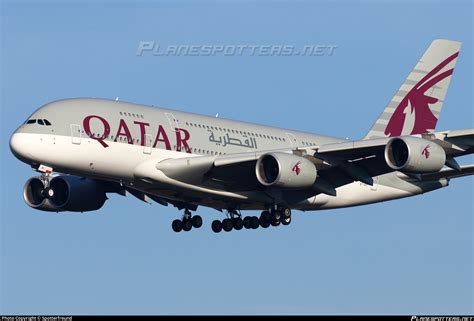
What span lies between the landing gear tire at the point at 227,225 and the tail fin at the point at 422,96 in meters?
9.70

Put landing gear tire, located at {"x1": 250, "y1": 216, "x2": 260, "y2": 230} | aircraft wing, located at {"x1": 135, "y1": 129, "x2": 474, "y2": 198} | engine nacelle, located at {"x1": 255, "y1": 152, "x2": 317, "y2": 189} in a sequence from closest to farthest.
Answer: aircraft wing, located at {"x1": 135, "y1": 129, "x2": 474, "y2": 198} < engine nacelle, located at {"x1": 255, "y1": 152, "x2": 317, "y2": 189} < landing gear tire, located at {"x1": 250, "y1": 216, "x2": 260, "y2": 230}

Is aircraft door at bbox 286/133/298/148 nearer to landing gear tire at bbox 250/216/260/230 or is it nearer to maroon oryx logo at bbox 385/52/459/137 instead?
landing gear tire at bbox 250/216/260/230

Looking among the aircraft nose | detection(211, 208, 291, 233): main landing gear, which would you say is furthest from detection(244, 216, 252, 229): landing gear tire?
the aircraft nose

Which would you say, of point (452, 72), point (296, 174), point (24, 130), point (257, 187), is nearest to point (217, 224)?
point (257, 187)

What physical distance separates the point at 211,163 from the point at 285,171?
328cm

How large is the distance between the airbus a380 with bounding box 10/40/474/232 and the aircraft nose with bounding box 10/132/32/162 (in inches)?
2.1

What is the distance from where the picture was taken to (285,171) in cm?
5209

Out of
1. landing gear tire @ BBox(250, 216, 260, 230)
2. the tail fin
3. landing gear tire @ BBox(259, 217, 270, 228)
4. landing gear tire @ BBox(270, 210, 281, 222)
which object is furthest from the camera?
the tail fin

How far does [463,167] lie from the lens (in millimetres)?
56156

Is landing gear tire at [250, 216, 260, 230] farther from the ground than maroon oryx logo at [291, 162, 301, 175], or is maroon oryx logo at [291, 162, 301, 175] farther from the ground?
maroon oryx logo at [291, 162, 301, 175]

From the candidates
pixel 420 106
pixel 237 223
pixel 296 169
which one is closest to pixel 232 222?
pixel 237 223

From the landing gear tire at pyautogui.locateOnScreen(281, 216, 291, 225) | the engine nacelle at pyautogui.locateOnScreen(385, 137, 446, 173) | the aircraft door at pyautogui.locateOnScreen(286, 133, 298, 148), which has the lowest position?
the landing gear tire at pyautogui.locateOnScreen(281, 216, 291, 225)

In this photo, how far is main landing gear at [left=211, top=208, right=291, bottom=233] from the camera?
A: 56.4 metres

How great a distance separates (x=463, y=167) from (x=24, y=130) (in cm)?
1974
